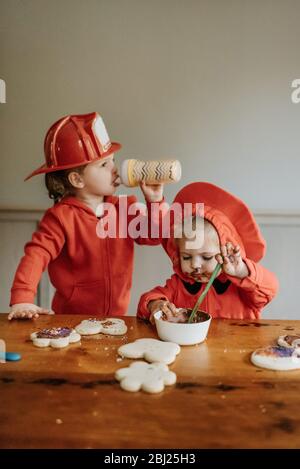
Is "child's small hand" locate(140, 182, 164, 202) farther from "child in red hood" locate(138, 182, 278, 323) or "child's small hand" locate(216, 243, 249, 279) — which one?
"child's small hand" locate(216, 243, 249, 279)

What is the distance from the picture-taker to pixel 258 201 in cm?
191

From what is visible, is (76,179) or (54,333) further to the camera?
(76,179)

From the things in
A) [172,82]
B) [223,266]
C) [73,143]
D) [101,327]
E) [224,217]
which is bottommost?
[101,327]

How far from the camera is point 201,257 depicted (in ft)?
4.13

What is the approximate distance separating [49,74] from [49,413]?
149 cm

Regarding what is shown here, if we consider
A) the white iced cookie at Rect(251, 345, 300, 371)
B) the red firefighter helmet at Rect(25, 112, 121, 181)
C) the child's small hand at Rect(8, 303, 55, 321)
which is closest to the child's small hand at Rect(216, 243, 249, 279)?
the white iced cookie at Rect(251, 345, 300, 371)

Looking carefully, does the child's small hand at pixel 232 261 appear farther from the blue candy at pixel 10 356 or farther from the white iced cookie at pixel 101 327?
the blue candy at pixel 10 356

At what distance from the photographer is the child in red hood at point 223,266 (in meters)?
1.23

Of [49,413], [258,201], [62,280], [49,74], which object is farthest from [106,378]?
[49,74]

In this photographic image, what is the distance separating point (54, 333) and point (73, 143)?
2.19 feet

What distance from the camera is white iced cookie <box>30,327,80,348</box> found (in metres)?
0.97

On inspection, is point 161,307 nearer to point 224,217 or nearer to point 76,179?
point 224,217

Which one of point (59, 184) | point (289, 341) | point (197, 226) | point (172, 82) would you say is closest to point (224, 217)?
point (197, 226)
